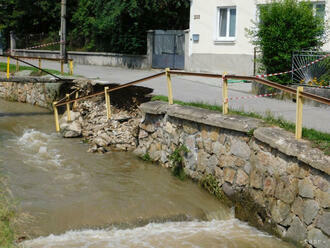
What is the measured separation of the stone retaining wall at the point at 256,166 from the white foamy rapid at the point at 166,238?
42 cm

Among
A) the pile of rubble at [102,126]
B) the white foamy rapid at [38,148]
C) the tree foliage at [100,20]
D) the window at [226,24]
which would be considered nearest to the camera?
the white foamy rapid at [38,148]

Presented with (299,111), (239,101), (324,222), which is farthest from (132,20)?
(324,222)

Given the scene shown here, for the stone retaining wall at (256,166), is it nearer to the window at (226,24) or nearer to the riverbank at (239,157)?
the riverbank at (239,157)

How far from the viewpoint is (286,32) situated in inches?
529

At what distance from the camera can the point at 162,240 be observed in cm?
700

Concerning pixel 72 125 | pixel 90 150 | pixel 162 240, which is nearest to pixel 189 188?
pixel 162 240

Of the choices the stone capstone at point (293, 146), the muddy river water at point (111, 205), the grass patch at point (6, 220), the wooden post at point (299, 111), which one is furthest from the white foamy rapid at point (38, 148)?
the wooden post at point (299, 111)

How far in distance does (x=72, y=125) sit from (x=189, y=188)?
5486mm

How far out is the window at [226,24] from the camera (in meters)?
19.7

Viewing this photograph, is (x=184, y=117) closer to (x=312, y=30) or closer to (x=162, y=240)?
(x=162, y=240)

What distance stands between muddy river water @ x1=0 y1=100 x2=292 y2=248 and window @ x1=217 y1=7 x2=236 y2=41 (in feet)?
33.5

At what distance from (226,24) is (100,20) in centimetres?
713

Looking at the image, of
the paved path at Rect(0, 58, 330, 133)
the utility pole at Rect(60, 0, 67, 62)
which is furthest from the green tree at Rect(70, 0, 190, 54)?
the paved path at Rect(0, 58, 330, 133)

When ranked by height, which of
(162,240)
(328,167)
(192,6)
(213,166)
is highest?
(192,6)
